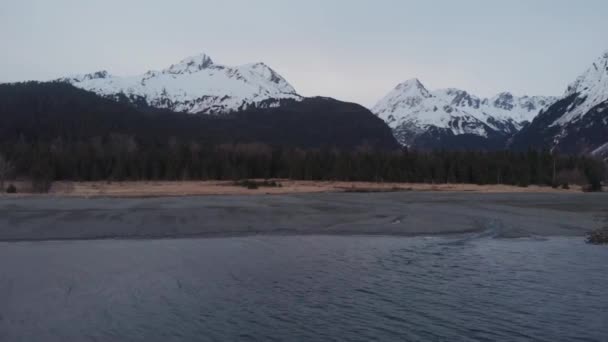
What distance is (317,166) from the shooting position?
12412cm

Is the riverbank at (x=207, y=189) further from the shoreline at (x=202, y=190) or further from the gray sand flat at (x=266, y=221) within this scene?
the gray sand flat at (x=266, y=221)

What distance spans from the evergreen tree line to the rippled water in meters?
90.5

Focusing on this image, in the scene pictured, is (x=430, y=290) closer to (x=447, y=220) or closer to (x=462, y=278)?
(x=462, y=278)

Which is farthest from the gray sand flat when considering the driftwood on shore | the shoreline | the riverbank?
the riverbank

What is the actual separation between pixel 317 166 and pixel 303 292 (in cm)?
10681

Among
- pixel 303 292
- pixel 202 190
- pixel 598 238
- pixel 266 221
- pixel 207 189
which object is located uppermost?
pixel 207 189

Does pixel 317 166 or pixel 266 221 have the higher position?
pixel 317 166

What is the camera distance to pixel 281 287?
18.2 metres

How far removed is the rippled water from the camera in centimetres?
1372

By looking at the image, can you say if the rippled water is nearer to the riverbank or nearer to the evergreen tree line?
the riverbank

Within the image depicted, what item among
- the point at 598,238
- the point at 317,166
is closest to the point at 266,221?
the point at 598,238

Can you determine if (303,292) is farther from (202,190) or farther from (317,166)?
(317,166)

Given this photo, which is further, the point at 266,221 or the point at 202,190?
the point at 202,190

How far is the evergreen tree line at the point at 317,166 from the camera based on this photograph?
114 meters
